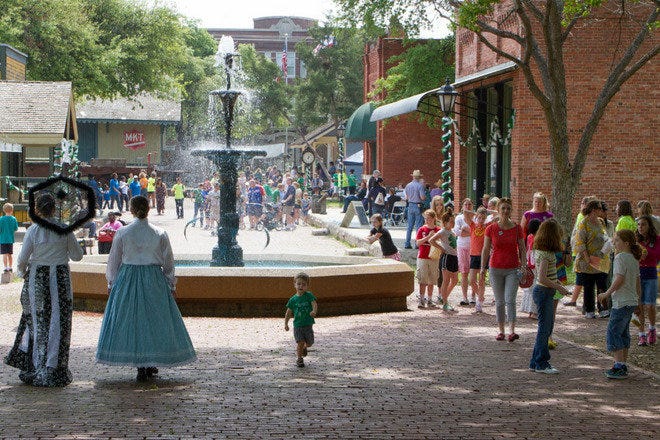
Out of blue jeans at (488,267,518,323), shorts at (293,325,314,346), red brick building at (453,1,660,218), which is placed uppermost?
red brick building at (453,1,660,218)

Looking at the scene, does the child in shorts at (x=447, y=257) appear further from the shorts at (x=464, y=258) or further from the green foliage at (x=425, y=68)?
the green foliage at (x=425, y=68)

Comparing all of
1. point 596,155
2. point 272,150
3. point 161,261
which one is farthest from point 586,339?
point 272,150

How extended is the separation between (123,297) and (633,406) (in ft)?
14.3

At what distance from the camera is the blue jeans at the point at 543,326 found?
35.2 feet

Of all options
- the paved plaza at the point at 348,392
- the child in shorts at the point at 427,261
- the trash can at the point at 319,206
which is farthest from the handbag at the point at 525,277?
the trash can at the point at 319,206

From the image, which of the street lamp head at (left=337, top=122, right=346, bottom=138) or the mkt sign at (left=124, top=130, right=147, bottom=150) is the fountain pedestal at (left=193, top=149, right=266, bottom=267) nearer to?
the street lamp head at (left=337, top=122, right=346, bottom=138)

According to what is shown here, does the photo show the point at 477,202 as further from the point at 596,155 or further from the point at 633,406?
the point at 633,406

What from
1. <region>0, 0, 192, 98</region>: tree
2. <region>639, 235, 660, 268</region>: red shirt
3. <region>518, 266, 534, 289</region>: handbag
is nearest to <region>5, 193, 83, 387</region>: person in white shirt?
<region>518, 266, 534, 289</region>: handbag

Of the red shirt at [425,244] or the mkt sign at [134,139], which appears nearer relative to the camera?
the red shirt at [425,244]

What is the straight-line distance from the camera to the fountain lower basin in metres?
14.8

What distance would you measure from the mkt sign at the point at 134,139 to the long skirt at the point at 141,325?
65378mm

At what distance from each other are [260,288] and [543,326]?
4.89 m

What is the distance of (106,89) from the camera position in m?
51.5

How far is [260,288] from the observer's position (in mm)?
14828
